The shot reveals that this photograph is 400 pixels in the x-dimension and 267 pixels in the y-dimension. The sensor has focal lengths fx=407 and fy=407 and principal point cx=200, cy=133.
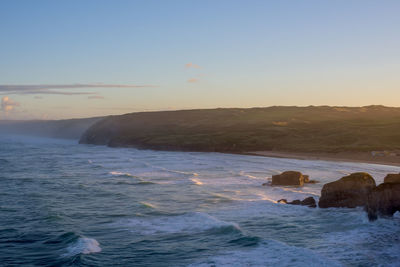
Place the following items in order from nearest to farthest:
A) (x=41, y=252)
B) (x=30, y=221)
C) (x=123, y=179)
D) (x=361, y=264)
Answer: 1. (x=361, y=264)
2. (x=41, y=252)
3. (x=30, y=221)
4. (x=123, y=179)

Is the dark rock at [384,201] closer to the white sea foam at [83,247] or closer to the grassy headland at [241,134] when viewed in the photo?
the white sea foam at [83,247]

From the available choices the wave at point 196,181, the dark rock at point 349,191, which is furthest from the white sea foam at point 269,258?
the wave at point 196,181

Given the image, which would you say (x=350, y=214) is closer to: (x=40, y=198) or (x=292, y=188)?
(x=292, y=188)

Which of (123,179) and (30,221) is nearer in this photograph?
(30,221)

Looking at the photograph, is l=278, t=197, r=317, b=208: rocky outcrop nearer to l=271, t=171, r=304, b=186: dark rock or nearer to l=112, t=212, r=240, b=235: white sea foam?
l=112, t=212, r=240, b=235: white sea foam

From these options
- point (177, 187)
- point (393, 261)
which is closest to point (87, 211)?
point (177, 187)

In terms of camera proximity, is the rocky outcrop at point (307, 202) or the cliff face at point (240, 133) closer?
the rocky outcrop at point (307, 202)
